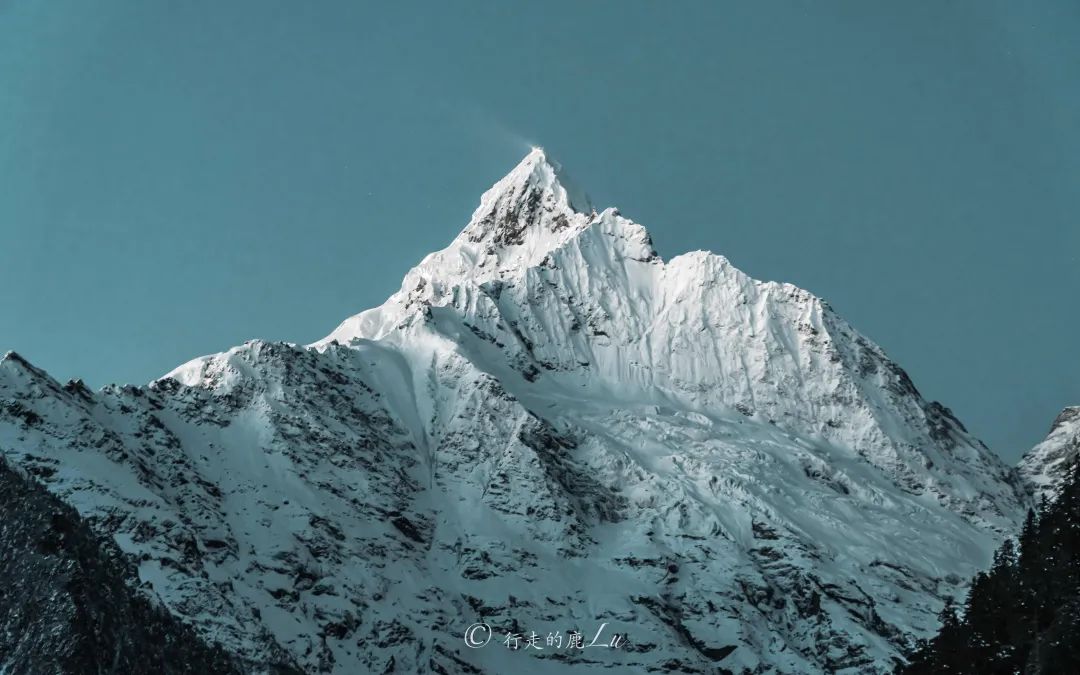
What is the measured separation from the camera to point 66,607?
148 m

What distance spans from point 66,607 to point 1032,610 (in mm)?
84848

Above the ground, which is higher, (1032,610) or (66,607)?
(1032,610)

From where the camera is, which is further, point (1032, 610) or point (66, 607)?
point (66, 607)

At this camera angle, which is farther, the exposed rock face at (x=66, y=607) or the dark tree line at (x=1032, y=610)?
the exposed rock face at (x=66, y=607)

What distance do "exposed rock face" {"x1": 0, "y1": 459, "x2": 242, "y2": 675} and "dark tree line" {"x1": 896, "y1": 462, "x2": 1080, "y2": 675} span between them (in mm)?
71625

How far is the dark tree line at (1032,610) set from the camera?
314 ft

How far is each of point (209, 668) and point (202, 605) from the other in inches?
923

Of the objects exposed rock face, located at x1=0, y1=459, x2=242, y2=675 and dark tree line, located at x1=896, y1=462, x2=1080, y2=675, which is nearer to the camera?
dark tree line, located at x1=896, y1=462, x2=1080, y2=675

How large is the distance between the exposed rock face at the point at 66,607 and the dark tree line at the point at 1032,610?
7162cm

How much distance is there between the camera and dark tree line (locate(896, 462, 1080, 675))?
95750 mm

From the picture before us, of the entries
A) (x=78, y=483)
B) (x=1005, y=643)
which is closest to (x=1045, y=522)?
(x=1005, y=643)

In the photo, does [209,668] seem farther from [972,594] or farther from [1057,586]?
[1057,586]

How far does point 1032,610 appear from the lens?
100438 millimetres

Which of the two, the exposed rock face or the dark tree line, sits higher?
the dark tree line
